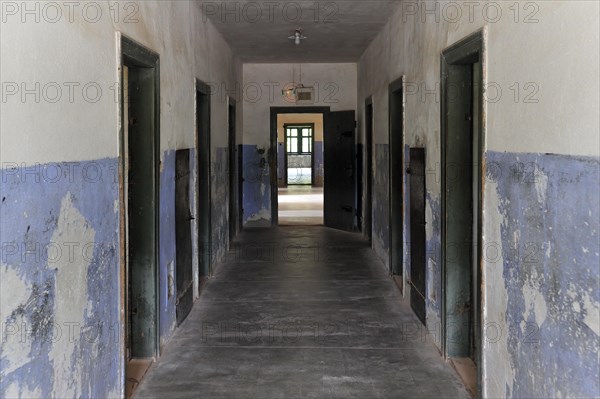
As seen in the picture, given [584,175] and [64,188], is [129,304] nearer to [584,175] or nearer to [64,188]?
[64,188]

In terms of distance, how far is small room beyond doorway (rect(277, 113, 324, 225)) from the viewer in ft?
59.3

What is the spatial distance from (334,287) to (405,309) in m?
0.97

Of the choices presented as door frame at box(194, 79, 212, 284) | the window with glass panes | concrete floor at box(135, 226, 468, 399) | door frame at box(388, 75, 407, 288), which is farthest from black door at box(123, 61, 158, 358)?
the window with glass panes

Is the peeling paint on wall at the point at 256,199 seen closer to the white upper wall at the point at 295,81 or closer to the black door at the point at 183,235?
the white upper wall at the point at 295,81

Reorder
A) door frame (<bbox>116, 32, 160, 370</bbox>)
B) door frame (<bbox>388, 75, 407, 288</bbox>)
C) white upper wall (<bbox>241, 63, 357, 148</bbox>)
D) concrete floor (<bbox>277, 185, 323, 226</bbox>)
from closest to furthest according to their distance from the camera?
door frame (<bbox>116, 32, 160, 370</bbox>) < door frame (<bbox>388, 75, 407, 288</bbox>) < white upper wall (<bbox>241, 63, 357, 148</bbox>) < concrete floor (<bbox>277, 185, 323, 226</bbox>)

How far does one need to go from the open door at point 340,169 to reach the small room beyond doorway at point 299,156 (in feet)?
17.8

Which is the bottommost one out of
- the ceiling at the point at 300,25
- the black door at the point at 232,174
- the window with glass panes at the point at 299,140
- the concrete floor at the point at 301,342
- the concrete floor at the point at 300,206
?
the concrete floor at the point at 301,342

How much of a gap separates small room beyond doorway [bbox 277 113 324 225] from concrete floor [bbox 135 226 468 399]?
9.54 meters

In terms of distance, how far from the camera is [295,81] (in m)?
10.2

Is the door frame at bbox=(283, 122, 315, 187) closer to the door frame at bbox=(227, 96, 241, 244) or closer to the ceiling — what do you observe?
the door frame at bbox=(227, 96, 241, 244)

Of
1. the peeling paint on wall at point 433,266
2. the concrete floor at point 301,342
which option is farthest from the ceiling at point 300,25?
the concrete floor at point 301,342

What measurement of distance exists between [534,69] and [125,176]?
218 centimetres

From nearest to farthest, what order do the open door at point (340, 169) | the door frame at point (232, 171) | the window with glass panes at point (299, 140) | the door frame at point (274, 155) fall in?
1. the door frame at point (232, 171)
2. the open door at point (340, 169)
3. the door frame at point (274, 155)
4. the window with glass panes at point (299, 140)

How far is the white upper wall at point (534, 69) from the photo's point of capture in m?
1.96
